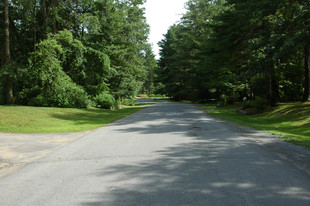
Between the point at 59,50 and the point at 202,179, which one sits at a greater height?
the point at 59,50

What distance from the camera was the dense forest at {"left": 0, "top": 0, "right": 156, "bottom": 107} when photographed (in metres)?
19.4

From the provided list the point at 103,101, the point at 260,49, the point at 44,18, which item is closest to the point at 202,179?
the point at 260,49

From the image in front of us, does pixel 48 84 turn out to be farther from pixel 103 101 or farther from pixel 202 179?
pixel 202 179

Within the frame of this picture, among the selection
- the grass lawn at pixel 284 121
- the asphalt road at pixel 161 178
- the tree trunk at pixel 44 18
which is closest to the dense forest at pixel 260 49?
the grass lawn at pixel 284 121

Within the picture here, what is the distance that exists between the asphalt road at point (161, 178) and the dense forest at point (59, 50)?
15.2 metres

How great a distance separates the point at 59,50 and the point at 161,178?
1898 centimetres

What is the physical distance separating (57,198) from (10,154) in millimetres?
3742

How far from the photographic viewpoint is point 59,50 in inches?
784

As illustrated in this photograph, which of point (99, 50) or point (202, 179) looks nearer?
point (202, 179)

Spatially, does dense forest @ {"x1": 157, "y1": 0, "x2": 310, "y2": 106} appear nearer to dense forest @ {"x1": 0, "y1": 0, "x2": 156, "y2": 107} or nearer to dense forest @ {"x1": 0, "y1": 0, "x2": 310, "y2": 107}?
dense forest @ {"x1": 0, "y1": 0, "x2": 310, "y2": 107}

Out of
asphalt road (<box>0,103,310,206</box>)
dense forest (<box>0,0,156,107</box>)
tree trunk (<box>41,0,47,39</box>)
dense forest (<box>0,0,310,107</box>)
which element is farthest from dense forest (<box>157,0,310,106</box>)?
tree trunk (<box>41,0,47,39</box>)

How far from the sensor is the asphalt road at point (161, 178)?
3.34 meters

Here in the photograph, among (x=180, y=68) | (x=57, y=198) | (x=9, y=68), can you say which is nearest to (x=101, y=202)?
(x=57, y=198)

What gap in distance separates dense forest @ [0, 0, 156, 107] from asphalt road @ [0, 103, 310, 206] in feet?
49.8
